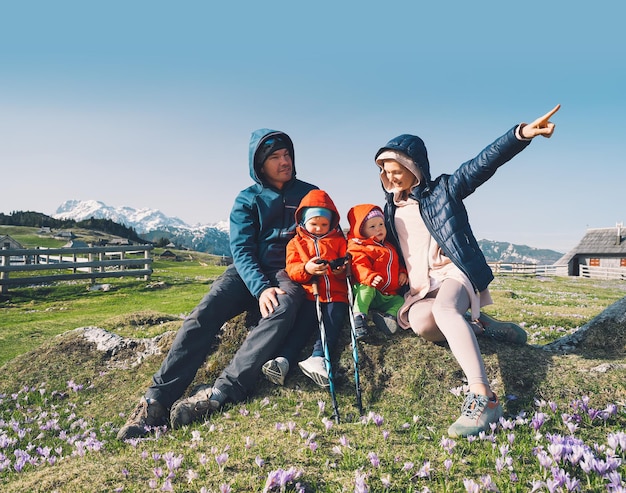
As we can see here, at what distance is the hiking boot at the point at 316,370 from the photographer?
17.2ft

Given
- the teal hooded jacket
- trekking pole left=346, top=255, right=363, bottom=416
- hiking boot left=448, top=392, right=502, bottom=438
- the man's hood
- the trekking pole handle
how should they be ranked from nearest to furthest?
hiking boot left=448, top=392, right=502, bottom=438 < trekking pole left=346, top=255, right=363, bottom=416 < the trekking pole handle < the teal hooded jacket < the man's hood

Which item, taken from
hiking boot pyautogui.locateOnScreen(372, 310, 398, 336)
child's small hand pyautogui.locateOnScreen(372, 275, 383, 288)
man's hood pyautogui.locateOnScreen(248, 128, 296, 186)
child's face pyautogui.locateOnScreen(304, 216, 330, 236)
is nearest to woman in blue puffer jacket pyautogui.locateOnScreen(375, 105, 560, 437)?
hiking boot pyautogui.locateOnScreen(372, 310, 398, 336)

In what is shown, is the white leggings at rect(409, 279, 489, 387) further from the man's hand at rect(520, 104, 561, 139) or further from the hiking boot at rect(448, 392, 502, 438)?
the man's hand at rect(520, 104, 561, 139)

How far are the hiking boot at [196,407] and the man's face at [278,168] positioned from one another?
3.45 metres

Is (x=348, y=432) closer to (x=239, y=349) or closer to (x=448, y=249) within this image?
(x=239, y=349)

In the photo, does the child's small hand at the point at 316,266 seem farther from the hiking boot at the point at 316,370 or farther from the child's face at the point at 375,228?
the hiking boot at the point at 316,370

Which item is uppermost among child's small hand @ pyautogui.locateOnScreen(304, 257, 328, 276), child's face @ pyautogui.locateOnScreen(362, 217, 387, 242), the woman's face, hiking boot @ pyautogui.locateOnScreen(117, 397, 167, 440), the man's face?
the man's face

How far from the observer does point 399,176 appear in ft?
19.7

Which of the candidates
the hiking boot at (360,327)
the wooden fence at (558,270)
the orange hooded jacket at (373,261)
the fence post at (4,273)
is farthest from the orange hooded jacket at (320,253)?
the wooden fence at (558,270)

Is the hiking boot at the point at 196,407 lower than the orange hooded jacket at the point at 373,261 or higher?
lower

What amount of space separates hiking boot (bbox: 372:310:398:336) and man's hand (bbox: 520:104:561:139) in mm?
2929

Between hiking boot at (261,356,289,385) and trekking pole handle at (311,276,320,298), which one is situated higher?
trekking pole handle at (311,276,320,298)

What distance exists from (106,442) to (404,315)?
14.0ft

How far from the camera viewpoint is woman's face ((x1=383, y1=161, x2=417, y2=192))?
5969 mm
